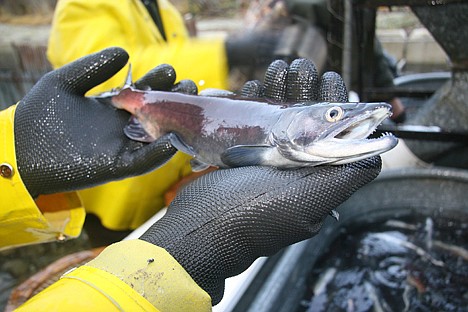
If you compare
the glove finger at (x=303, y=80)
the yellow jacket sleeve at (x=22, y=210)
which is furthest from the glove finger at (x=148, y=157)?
the glove finger at (x=303, y=80)

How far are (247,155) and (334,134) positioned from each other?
0.38m

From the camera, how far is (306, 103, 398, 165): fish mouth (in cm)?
125

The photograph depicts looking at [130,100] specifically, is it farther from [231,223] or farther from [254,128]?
[231,223]

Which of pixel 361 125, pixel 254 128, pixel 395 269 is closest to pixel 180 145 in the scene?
pixel 254 128

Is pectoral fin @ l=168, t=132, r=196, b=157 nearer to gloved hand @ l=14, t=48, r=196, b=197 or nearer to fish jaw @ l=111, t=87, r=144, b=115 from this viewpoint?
gloved hand @ l=14, t=48, r=196, b=197

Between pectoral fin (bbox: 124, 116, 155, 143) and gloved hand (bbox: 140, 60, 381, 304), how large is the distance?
797 mm

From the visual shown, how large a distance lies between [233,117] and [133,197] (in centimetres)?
119

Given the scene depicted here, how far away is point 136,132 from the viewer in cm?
216

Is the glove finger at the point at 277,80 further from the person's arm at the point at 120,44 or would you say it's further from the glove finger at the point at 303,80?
the person's arm at the point at 120,44

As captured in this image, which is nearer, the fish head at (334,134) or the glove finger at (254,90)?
the fish head at (334,134)

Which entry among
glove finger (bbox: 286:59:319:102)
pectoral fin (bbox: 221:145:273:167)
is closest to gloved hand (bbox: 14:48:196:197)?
pectoral fin (bbox: 221:145:273:167)

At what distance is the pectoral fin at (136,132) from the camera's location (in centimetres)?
213

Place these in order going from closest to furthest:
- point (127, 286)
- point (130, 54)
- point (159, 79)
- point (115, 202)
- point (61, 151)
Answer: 1. point (127, 286)
2. point (61, 151)
3. point (159, 79)
4. point (115, 202)
5. point (130, 54)

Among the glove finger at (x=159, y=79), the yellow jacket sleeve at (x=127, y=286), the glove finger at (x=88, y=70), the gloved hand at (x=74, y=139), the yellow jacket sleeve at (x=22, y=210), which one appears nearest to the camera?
the yellow jacket sleeve at (x=127, y=286)
